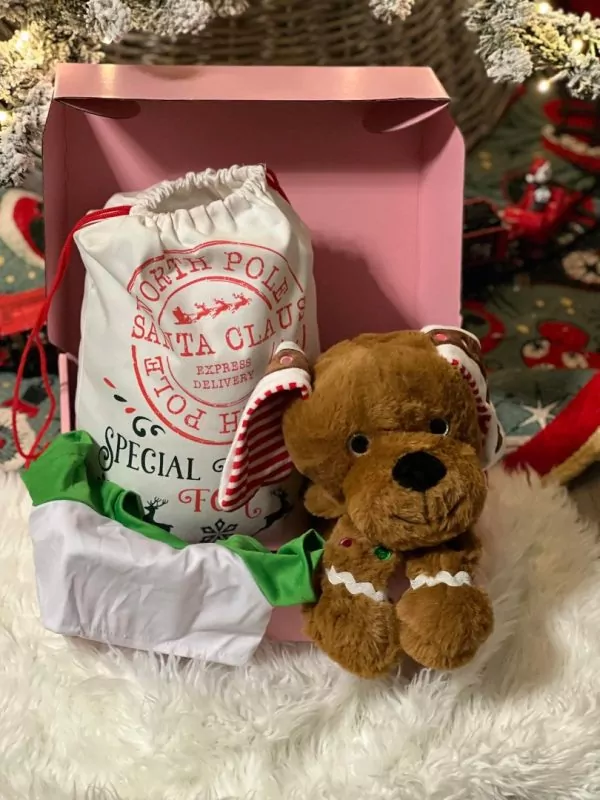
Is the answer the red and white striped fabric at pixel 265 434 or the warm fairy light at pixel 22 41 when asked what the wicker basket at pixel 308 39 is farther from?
the red and white striped fabric at pixel 265 434

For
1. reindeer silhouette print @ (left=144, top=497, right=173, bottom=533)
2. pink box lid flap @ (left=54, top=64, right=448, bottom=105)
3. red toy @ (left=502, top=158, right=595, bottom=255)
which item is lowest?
reindeer silhouette print @ (left=144, top=497, right=173, bottom=533)

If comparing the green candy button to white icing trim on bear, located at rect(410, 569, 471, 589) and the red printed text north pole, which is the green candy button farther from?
the red printed text north pole

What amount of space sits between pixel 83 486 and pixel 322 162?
1.35ft

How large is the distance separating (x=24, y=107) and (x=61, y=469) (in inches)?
12.4

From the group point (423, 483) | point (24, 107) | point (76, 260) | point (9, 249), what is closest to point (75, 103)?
point (24, 107)

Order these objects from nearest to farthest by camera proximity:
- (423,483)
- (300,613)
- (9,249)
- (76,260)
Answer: (423,483) < (300,613) < (76,260) < (9,249)

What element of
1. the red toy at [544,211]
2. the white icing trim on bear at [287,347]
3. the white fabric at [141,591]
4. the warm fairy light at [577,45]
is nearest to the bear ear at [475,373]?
the white icing trim on bear at [287,347]

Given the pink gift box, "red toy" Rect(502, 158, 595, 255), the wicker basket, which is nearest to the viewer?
the pink gift box

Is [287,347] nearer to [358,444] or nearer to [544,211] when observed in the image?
[358,444]

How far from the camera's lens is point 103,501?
0.70 metres

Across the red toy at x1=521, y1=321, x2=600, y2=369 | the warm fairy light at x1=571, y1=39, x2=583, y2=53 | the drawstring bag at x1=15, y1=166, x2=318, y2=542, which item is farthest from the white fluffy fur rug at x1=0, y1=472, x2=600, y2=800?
the warm fairy light at x1=571, y1=39, x2=583, y2=53

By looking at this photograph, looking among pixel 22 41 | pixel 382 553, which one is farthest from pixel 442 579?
pixel 22 41

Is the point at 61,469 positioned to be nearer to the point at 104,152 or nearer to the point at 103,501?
the point at 103,501

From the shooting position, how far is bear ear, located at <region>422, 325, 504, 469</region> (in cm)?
62
